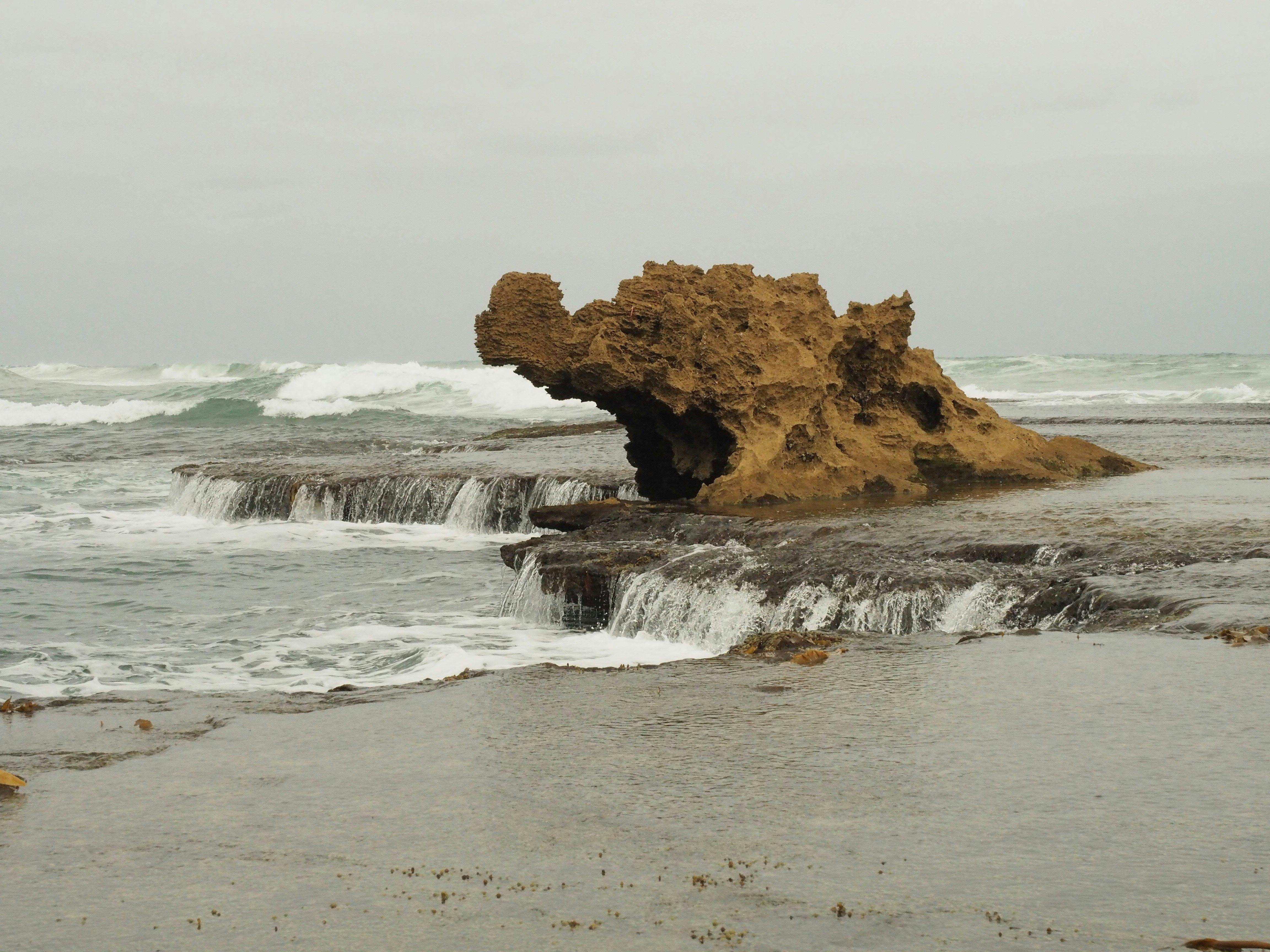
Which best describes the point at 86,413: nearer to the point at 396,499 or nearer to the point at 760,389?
the point at 396,499

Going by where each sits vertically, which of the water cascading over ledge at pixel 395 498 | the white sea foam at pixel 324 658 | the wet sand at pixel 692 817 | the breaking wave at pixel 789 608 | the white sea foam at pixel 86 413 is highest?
the white sea foam at pixel 86 413

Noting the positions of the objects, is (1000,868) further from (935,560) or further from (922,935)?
(935,560)

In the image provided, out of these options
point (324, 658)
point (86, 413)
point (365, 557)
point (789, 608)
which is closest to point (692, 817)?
point (789, 608)

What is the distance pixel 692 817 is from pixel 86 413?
5407 cm

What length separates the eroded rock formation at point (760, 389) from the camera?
15.6 meters

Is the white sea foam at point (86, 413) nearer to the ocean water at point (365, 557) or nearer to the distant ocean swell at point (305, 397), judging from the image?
the distant ocean swell at point (305, 397)

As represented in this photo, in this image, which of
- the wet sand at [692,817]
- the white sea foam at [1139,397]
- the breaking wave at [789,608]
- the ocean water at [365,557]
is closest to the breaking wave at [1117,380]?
the white sea foam at [1139,397]

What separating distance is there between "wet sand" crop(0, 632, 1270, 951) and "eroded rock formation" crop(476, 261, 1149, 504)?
8.10 meters

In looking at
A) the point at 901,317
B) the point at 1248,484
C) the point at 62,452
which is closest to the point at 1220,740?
the point at 1248,484

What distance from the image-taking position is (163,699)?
8633mm

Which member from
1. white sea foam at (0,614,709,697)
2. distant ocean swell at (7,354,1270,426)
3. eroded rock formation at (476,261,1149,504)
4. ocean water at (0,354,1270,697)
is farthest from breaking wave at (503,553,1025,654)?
distant ocean swell at (7,354,1270,426)

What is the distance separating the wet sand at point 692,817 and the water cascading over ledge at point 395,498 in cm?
1095

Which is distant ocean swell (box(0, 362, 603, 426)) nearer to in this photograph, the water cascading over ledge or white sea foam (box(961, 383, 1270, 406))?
white sea foam (box(961, 383, 1270, 406))

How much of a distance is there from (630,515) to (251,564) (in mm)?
5088
